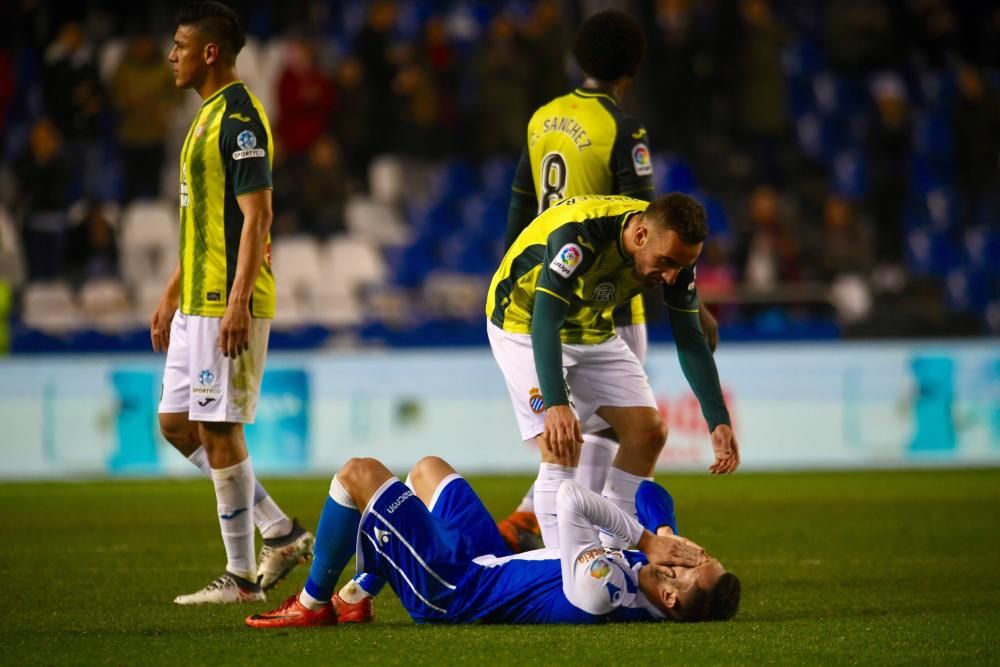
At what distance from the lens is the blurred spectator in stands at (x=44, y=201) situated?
49.8ft

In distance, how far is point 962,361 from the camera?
1348cm

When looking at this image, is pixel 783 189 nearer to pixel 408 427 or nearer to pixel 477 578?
pixel 408 427

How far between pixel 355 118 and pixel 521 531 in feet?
32.1

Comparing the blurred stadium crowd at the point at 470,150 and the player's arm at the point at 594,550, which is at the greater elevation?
the blurred stadium crowd at the point at 470,150

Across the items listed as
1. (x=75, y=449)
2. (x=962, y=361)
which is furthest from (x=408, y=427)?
(x=962, y=361)

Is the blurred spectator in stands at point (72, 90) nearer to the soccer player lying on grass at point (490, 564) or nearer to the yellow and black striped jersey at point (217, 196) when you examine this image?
the yellow and black striped jersey at point (217, 196)

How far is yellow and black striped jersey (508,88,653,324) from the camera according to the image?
7051mm

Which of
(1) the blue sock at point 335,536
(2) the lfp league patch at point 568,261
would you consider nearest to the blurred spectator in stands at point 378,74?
(2) the lfp league patch at point 568,261

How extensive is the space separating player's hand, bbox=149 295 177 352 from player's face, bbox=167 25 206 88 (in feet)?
3.14

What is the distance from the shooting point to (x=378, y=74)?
16641 millimetres

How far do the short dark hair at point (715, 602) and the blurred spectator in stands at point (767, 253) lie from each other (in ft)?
33.0

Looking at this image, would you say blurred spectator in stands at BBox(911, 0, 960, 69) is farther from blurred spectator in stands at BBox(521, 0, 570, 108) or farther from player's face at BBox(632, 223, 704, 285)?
player's face at BBox(632, 223, 704, 285)

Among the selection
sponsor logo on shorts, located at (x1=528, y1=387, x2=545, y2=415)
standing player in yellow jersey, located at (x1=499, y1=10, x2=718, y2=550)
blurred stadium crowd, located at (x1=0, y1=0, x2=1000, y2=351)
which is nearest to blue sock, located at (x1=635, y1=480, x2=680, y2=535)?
sponsor logo on shorts, located at (x1=528, y1=387, x2=545, y2=415)

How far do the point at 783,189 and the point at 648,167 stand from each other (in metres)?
10.4
